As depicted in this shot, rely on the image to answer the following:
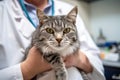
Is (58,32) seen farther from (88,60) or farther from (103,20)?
(103,20)

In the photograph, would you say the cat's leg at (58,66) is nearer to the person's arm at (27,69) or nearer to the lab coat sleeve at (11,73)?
the person's arm at (27,69)

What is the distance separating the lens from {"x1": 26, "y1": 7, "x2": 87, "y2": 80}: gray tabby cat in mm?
812

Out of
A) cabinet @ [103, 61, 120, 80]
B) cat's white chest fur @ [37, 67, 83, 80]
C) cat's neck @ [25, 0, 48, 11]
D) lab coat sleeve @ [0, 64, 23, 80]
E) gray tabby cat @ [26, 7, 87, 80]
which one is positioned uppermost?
cat's neck @ [25, 0, 48, 11]

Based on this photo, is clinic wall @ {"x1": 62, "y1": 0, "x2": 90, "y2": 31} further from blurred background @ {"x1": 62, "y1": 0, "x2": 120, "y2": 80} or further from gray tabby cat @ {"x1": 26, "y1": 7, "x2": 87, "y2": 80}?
gray tabby cat @ {"x1": 26, "y1": 7, "x2": 87, "y2": 80}

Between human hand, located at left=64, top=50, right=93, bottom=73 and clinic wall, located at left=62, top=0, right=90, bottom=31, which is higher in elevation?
clinic wall, located at left=62, top=0, right=90, bottom=31

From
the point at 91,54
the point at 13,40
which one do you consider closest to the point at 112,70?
the point at 91,54

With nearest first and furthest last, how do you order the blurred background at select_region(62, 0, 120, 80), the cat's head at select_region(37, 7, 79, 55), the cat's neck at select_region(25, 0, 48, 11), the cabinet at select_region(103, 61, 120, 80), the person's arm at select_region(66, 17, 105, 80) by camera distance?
the cat's head at select_region(37, 7, 79, 55) → the person's arm at select_region(66, 17, 105, 80) → the cat's neck at select_region(25, 0, 48, 11) → the cabinet at select_region(103, 61, 120, 80) → the blurred background at select_region(62, 0, 120, 80)

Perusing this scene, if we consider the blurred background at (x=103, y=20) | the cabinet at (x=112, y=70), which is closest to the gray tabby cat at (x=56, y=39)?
the cabinet at (x=112, y=70)

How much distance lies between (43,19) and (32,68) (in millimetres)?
217

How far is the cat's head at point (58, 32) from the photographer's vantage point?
0.81 metres

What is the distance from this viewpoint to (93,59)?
1007 millimetres

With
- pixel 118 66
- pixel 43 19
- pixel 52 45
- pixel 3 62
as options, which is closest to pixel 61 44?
pixel 52 45

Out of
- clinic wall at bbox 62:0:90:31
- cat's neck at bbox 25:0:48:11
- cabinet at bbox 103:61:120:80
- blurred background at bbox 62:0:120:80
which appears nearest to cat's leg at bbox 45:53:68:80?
cat's neck at bbox 25:0:48:11

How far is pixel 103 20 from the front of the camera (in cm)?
222
